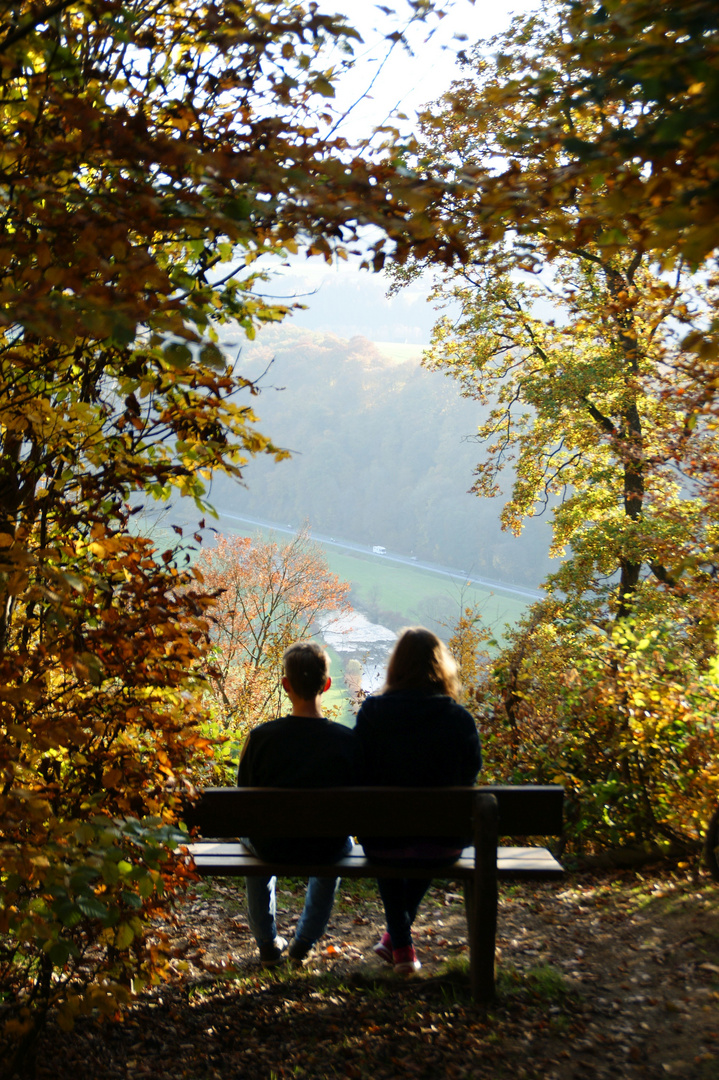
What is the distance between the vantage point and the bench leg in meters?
2.68

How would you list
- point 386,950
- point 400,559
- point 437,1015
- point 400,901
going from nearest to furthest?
point 437,1015
point 400,901
point 386,950
point 400,559

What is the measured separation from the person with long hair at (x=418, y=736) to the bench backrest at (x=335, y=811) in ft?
Answer: 0.43

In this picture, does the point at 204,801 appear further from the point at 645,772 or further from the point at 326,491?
the point at 326,491

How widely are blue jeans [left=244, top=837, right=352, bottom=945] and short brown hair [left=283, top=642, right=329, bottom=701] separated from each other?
652 mm

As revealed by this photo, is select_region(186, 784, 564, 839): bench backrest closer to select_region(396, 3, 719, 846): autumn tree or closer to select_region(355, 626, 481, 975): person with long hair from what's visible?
select_region(355, 626, 481, 975): person with long hair

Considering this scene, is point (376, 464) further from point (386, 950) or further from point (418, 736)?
point (418, 736)

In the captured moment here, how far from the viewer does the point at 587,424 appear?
12078 millimetres

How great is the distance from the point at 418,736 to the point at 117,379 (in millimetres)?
1600

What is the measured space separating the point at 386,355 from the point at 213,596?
8635 cm

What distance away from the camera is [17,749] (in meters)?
2.05

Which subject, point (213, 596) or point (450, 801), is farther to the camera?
point (450, 801)

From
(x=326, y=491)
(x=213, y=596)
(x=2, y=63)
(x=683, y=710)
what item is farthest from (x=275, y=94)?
(x=326, y=491)

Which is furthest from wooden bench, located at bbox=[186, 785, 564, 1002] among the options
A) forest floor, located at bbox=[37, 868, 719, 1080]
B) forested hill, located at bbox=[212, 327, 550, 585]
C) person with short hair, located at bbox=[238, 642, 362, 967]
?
forested hill, located at bbox=[212, 327, 550, 585]

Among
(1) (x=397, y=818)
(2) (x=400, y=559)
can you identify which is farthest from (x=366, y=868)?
(2) (x=400, y=559)
